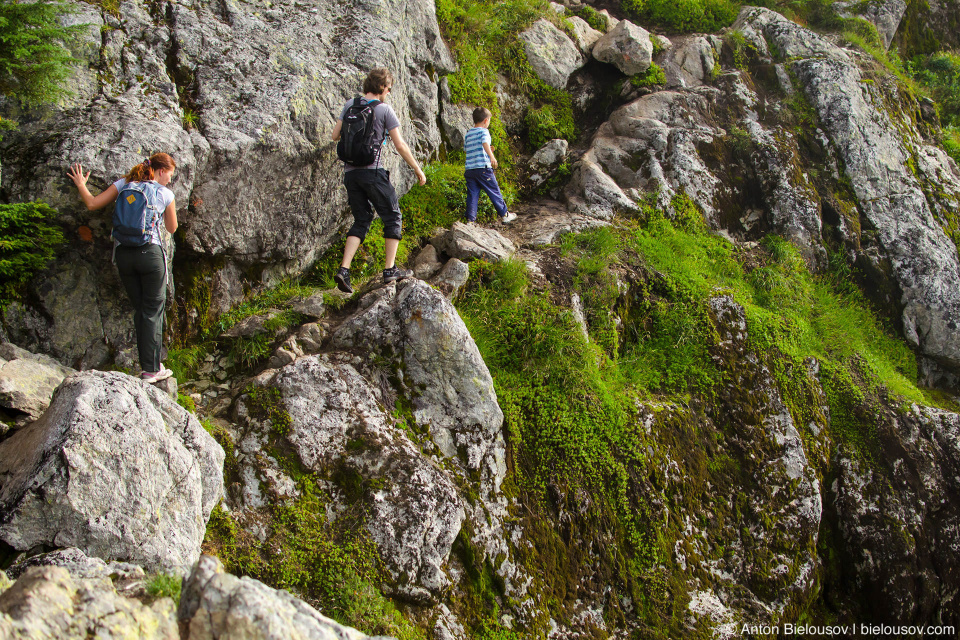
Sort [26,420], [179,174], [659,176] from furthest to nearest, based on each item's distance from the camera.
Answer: [659,176] < [179,174] < [26,420]

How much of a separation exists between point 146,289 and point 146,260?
12.0 inches

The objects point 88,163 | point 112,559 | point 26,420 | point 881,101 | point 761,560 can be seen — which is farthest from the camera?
point 881,101

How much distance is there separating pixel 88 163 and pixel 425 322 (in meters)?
3.96

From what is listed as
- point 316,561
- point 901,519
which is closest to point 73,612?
point 316,561

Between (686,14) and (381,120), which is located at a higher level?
(686,14)

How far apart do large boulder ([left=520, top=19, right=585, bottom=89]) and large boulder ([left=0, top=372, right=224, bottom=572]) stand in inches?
435

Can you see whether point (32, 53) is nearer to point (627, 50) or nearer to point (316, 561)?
point (316, 561)

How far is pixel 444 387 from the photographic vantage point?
6.61 meters

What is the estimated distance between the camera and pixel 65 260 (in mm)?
6051

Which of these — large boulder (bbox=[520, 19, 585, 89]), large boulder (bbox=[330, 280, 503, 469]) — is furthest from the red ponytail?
large boulder (bbox=[520, 19, 585, 89])

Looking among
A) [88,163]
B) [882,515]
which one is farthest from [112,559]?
[882,515]

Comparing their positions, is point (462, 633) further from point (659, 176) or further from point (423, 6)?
point (423, 6)

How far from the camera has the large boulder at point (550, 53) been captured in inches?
504

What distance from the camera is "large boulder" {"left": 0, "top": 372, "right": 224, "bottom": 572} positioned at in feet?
13.4
